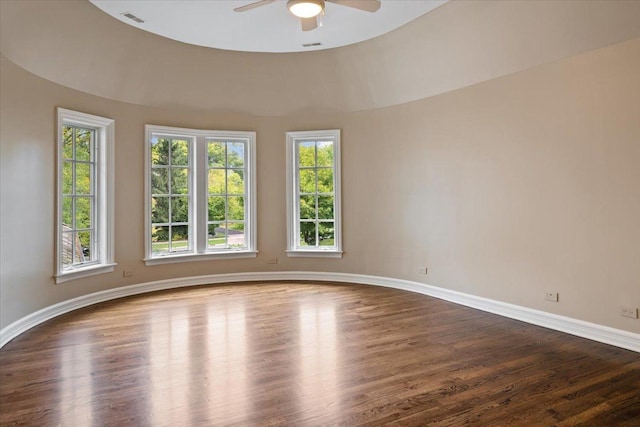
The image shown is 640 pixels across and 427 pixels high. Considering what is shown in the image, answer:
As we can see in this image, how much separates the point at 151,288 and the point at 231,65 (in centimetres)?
331

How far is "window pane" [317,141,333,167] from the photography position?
264 inches

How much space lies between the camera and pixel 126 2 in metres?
4.16

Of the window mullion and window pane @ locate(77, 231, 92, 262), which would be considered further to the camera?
the window mullion

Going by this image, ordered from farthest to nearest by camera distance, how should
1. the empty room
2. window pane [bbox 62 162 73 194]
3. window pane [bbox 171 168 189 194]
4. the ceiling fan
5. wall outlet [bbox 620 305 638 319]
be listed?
window pane [bbox 171 168 189 194], window pane [bbox 62 162 73 194], wall outlet [bbox 620 305 638 319], the ceiling fan, the empty room

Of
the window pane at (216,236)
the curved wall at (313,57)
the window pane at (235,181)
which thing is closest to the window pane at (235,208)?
the window pane at (235,181)

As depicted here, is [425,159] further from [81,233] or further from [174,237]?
[81,233]

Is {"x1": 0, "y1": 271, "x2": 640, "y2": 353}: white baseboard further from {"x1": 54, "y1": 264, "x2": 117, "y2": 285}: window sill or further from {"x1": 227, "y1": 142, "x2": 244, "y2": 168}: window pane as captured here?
{"x1": 227, "y1": 142, "x2": 244, "y2": 168}: window pane

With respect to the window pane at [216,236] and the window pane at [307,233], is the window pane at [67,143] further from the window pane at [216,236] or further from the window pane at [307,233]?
the window pane at [307,233]

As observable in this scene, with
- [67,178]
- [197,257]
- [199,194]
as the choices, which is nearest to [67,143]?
[67,178]

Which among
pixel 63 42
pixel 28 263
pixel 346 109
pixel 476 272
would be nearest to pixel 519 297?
pixel 476 272

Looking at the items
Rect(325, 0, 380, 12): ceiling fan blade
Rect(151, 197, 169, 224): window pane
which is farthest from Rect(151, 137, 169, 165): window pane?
Rect(325, 0, 380, 12): ceiling fan blade

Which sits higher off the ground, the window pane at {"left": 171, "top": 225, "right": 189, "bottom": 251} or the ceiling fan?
the ceiling fan

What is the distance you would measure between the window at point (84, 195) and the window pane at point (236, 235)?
1.73 m

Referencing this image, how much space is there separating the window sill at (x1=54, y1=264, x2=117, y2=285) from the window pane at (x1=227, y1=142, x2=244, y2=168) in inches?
88.6
